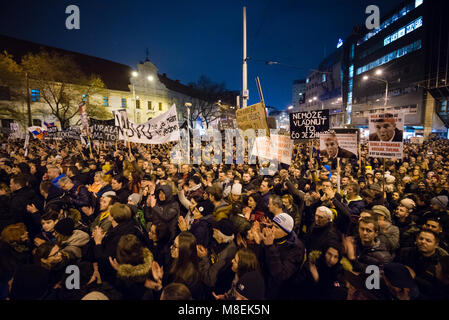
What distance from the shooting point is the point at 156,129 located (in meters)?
9.05

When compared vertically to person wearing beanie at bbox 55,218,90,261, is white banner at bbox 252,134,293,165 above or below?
above

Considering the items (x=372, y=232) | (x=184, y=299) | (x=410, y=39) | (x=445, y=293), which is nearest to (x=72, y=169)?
(x=184, y=299)

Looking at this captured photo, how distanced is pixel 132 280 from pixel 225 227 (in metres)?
1.23

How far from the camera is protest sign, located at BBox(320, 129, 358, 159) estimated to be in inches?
231

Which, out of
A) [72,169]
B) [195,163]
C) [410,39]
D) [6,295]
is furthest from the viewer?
[410,39]

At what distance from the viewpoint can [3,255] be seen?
2.61 metres

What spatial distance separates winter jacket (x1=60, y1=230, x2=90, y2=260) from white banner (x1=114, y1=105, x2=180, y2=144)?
5699mm

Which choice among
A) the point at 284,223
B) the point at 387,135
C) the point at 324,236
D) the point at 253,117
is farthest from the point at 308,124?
the point at 284,223

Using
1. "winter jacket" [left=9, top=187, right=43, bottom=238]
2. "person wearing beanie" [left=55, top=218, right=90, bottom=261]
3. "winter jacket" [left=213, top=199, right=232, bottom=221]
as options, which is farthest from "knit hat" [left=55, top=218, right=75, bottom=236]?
"winter jacket" [left=213, top=199, right=232, bottom=221]

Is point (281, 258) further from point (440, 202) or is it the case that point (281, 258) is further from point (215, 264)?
point (440, 202)

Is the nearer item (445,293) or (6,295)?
(445,293)

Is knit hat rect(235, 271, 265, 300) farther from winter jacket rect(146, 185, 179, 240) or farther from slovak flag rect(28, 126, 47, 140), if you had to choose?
slovak flag rect(28, 126, 47, 140)

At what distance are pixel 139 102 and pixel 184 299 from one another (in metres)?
47.4
